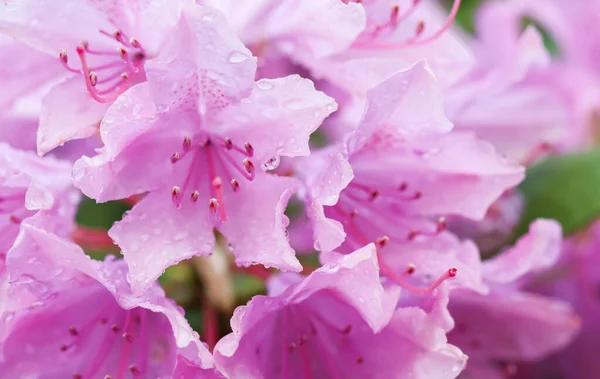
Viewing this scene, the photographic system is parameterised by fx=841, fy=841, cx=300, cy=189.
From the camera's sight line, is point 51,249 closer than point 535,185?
Yes

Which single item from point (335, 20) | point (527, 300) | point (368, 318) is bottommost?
point (527, 300)

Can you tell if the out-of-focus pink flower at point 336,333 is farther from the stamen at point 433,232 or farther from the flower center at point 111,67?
the flower center at point 111,67

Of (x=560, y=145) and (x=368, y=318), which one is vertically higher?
(x=368, y=318)

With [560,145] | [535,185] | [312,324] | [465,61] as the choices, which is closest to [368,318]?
[312,324]

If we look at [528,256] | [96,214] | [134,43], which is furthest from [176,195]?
[96,214]

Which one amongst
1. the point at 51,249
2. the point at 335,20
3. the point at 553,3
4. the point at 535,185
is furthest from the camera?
the point at 553,3

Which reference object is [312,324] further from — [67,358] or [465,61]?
[465,61]

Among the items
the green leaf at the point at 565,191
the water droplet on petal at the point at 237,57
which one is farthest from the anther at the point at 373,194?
the green leaf at the point at 565,191
